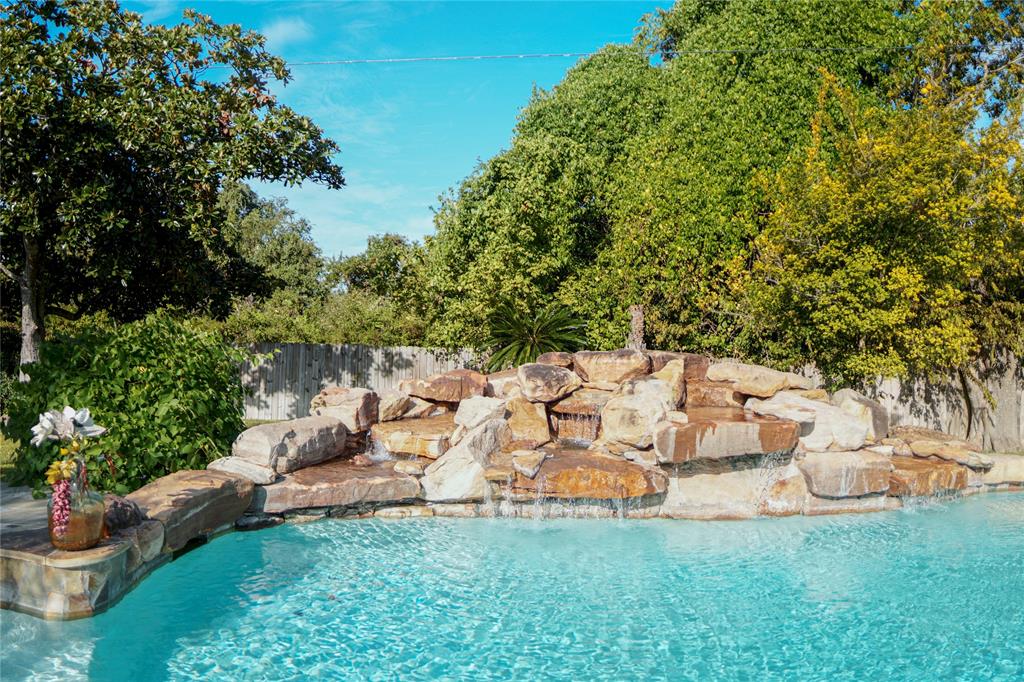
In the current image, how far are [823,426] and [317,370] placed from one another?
11.6m

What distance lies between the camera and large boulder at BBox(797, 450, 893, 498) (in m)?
10.7

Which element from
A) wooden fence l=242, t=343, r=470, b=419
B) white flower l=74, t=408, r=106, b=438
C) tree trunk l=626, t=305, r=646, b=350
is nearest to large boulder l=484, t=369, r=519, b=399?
tree trunk l=626, t=305, r=646, b=350

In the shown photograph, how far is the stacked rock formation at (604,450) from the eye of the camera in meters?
9.88

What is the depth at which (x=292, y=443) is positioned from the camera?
32.3 ft

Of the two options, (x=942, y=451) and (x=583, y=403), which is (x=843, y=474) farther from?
(x=583, y=403)

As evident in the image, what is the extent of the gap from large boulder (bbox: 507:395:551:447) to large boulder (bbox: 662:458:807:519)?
2.08 metres

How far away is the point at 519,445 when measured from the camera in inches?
440

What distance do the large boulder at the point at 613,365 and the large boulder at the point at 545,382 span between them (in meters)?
0.42

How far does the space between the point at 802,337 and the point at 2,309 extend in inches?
626

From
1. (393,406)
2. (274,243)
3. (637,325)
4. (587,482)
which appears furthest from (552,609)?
(274,243)

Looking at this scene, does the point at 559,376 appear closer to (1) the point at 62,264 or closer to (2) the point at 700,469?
(2) the point at 700,469

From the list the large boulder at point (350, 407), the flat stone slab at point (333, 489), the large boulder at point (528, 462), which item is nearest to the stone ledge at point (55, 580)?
the flat stone slab at point (333, 489)

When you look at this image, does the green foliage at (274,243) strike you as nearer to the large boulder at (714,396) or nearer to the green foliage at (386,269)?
the green foliage at (386,269)

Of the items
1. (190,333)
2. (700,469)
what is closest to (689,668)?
(700,469)
